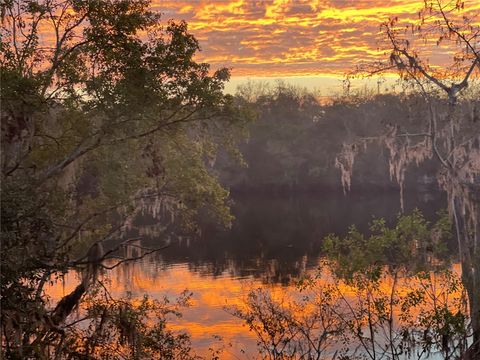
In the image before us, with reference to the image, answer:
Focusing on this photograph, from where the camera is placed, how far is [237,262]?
3406 centimetres

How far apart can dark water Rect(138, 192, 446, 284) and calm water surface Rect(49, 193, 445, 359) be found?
0.05m

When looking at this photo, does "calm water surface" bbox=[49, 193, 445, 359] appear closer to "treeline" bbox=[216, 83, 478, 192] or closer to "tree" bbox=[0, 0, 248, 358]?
"tree" bbox=[0, 0, 248, 358]

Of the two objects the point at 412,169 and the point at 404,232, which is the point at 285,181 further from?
the point at 404,232

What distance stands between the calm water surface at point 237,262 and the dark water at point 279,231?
48mm

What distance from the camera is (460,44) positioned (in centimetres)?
1534

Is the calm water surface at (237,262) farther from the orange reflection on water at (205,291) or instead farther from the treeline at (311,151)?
the treeline at (311,151)

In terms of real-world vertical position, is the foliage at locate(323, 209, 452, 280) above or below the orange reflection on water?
above

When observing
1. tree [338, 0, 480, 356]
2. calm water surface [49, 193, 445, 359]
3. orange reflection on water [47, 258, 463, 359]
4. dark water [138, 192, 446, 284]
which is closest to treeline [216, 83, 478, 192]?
dark water [138, 192, 446, 284]

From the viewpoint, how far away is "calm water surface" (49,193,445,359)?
2288 centimetres

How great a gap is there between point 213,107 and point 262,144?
56.7m

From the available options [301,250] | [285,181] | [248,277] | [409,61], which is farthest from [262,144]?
[409,61]

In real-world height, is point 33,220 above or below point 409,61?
below

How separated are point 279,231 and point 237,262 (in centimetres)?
1223

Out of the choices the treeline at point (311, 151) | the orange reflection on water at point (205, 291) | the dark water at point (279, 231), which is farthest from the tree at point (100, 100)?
the treeline at point (311, 151)
